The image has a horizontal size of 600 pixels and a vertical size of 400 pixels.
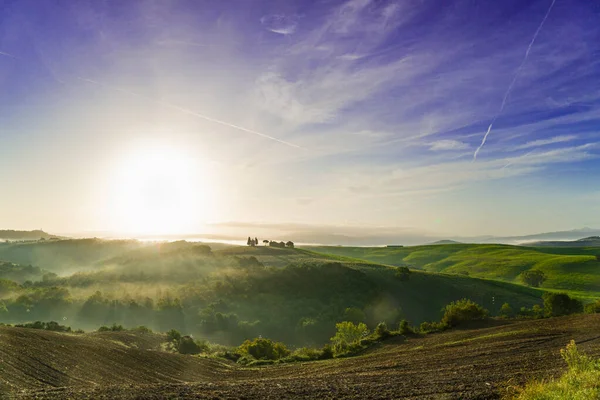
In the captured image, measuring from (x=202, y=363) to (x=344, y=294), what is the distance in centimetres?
4752

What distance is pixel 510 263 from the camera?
125 metres

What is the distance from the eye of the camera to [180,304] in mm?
63531

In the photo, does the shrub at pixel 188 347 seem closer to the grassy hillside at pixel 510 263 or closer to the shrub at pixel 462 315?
the shrub at pixel 462 315

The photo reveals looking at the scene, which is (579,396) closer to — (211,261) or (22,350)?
(22,350)

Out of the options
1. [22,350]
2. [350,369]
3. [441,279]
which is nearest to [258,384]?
Result: [350,369]

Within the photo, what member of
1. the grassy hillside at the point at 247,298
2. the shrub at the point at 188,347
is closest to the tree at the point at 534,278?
the grassy hillside at the point at 247,298

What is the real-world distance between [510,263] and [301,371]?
411 feet

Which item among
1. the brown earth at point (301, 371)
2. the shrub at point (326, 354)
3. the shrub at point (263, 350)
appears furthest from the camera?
the shrub at point (263, 350)

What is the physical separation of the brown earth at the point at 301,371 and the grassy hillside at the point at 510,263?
8437cm

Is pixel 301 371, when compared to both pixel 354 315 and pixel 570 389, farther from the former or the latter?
pixel 354 315

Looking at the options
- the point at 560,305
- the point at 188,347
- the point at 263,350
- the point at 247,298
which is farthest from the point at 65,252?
the point at 560,305

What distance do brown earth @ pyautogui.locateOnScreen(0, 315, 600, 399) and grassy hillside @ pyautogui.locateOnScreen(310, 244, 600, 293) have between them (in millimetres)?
84366

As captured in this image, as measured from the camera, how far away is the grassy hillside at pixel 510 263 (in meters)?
96.7

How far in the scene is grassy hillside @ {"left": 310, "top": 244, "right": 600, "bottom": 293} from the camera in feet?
317
